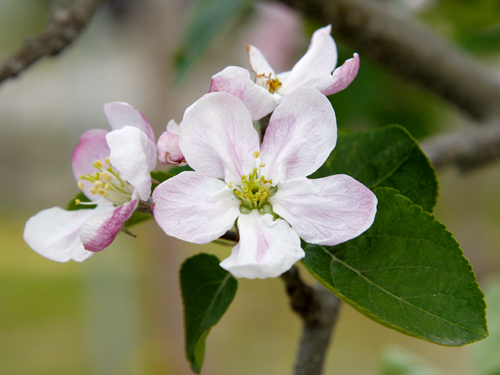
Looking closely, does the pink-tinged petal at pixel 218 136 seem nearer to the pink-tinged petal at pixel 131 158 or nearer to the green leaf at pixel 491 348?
the pink-tinged petal at pixel 131 158

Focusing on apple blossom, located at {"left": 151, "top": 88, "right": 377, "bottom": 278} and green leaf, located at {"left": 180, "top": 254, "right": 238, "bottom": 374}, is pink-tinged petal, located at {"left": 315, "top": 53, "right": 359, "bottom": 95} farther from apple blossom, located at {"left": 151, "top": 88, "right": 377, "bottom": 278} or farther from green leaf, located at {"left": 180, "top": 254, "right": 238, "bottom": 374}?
green leaf, located at {"left": 180, "top": 254, "right": 238, "bottom": 374}

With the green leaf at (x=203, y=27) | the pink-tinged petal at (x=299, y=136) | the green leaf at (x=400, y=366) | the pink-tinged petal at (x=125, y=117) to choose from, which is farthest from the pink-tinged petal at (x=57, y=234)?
the green leaf at (x=400, y=366)

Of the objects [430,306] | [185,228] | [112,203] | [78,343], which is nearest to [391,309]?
[430,306]

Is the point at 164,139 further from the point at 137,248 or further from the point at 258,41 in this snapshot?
the point at 137,248

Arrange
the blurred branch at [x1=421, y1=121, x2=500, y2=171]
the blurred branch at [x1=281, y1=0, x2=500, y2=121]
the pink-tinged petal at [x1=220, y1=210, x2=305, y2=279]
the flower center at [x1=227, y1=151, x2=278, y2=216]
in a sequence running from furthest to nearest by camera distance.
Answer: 1. the blurred branch at [x1=281, y1=0, x2=500, y2=121]
2. the blurred branch at [x1=421, y1=121, x2=500, y2=171]
3. the flower center at [x1=227, y1=151, x2=278, y2=216]
4. the pink-tinged petal at [x1=220, y1=210, x2=305, y2=279]

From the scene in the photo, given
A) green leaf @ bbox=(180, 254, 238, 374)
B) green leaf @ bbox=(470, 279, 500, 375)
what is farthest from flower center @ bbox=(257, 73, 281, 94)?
green leaf @ bbox=(470, 279, 500, 375)

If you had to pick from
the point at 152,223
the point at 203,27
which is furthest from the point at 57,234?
the point at 152,223
